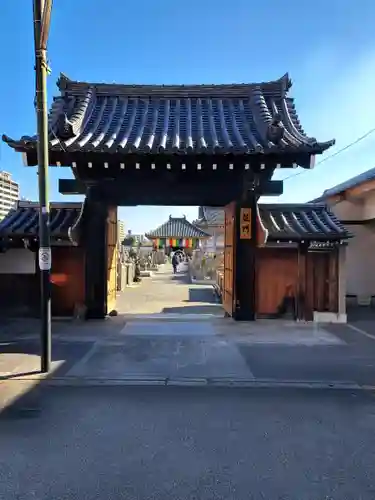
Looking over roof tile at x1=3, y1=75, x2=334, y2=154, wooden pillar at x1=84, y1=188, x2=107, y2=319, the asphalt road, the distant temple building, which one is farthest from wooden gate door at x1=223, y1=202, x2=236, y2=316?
the distant temple building

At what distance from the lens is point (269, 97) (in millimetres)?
11539

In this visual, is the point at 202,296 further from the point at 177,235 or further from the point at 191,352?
the point at 177,235

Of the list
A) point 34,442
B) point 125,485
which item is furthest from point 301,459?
point 34,442

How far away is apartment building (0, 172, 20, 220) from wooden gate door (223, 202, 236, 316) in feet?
23.3

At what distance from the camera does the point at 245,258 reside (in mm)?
10070

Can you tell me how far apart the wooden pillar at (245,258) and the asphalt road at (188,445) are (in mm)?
4743

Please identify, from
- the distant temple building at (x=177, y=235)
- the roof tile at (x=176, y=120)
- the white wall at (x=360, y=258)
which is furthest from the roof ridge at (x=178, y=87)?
the distant temple building at (x=177, y=235)

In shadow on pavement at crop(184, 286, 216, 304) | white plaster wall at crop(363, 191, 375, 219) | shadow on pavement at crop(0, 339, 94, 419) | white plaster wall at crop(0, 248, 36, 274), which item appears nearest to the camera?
shadow on pavement at crop(0, 339, 94, 419)

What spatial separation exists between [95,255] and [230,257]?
3404mm

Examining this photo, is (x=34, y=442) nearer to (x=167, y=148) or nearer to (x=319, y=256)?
(x=167, y=148)

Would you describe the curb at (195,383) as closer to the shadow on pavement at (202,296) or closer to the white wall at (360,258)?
the white wall at (360,258)

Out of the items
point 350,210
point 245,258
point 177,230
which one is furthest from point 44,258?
point 177,230

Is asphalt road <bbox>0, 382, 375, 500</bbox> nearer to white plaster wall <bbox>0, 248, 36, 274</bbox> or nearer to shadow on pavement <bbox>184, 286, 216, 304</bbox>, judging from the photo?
white plaster wall <bbox>0, 248, 36, 274</bbox>

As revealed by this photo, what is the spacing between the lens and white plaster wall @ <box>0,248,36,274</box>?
1012 centimetres
